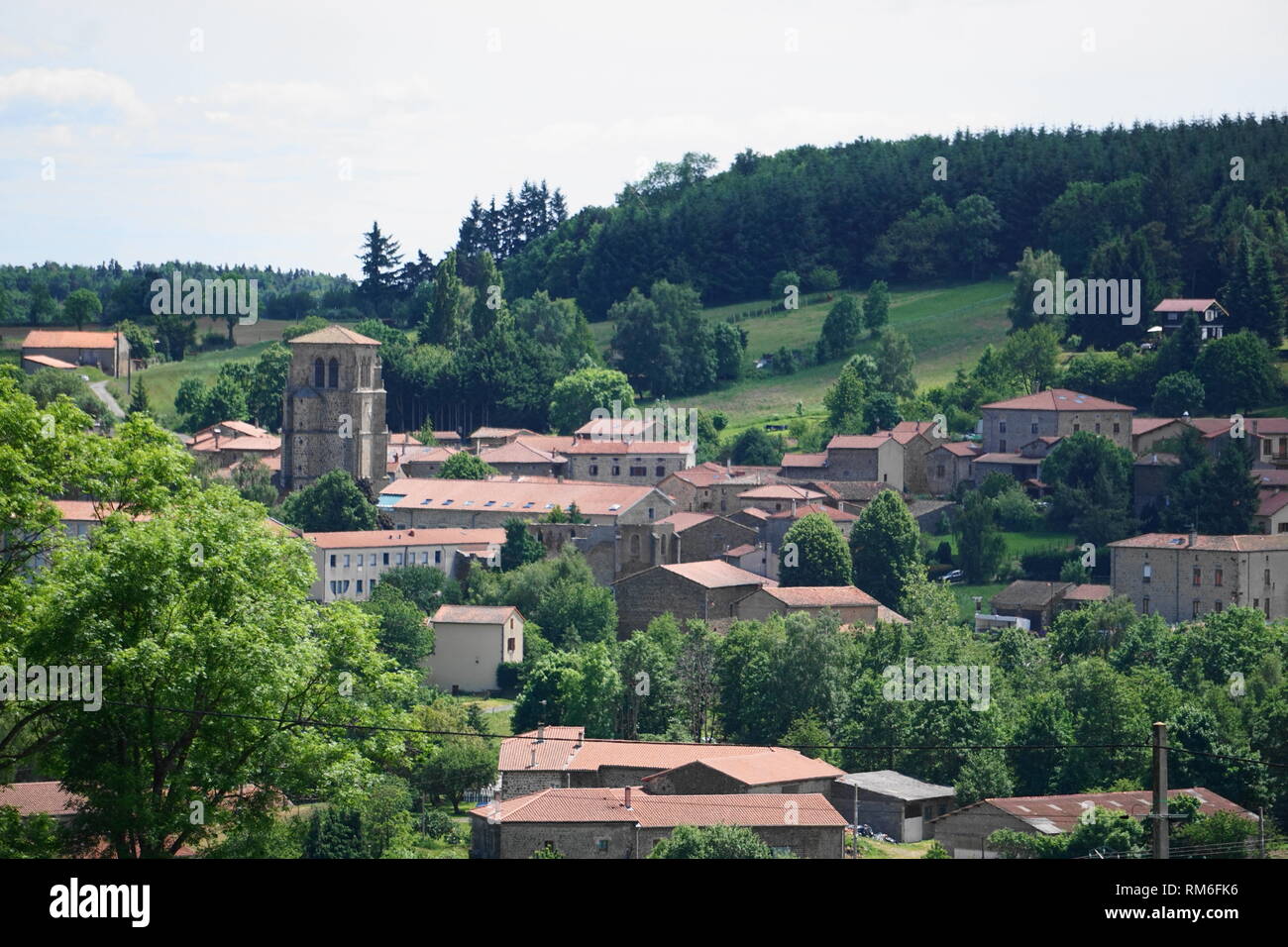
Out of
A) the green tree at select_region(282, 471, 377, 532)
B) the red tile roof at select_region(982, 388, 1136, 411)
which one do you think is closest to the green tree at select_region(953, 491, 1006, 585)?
the red tile roof at select_region(982, 388, 1136, 411)

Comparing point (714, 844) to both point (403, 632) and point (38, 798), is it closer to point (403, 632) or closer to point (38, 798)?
point (38, 798)

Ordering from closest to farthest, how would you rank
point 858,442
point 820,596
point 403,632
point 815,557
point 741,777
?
1. point 741,777
2. point 403,632
3. point 820,596
4. point 815,557
5. point 858,442

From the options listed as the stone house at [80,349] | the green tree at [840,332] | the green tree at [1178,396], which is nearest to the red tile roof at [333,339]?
the stone house at [80,349]

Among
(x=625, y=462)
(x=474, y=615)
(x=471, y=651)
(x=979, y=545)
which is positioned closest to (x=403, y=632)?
(x=471, y=651)

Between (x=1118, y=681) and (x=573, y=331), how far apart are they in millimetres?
59015

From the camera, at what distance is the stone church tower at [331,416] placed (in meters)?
73.9

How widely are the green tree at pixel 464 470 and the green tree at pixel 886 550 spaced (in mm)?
17892

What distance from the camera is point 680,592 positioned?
191 ft

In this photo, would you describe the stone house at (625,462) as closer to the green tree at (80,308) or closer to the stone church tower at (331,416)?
the stone church tower at (331,416)

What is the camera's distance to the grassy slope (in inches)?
3597

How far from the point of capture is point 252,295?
419 feet

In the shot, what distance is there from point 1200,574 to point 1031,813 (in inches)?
932
